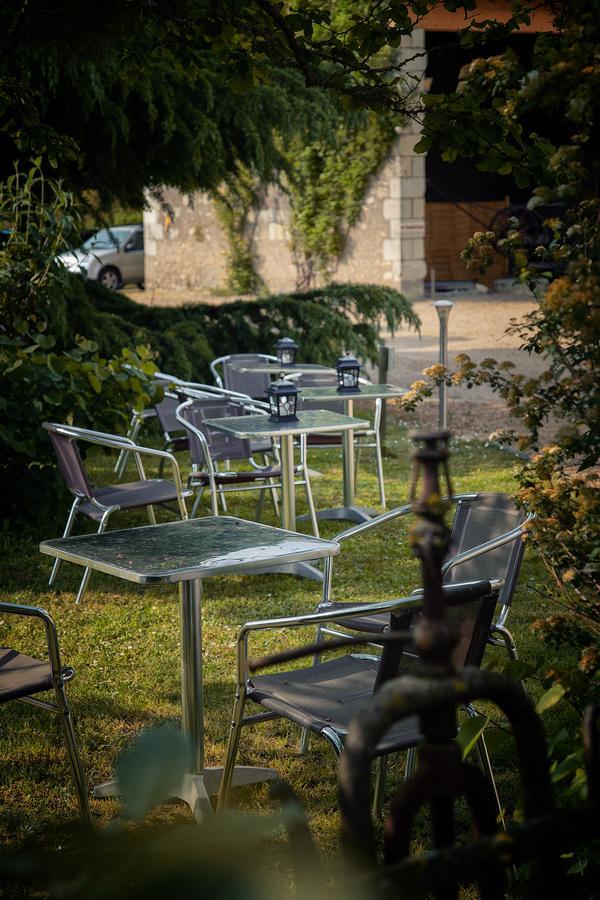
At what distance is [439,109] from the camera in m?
2.69

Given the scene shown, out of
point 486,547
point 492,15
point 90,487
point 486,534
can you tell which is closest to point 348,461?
point 90,487

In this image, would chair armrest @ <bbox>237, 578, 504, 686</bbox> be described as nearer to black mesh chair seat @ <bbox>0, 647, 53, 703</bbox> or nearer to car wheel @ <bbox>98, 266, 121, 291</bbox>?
black mesh chair seat @ <bbox>0, 647, 53, 703</bbox>

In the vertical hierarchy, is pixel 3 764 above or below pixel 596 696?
below

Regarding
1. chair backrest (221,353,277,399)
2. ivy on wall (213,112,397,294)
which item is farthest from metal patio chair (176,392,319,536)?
ivy on wall (213,112,397,294)

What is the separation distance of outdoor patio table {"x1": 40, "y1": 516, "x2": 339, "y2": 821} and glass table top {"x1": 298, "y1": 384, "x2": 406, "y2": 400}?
3254 mm

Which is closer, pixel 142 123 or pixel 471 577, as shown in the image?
pixel 471 577

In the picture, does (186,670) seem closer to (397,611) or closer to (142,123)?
(397,611)

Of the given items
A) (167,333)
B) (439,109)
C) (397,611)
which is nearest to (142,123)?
(167,333)

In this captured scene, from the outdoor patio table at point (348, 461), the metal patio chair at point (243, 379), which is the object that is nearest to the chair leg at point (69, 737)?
the outdoor patio table at point (348, 461)

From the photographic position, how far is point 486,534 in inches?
145

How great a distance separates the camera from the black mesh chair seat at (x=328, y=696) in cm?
256

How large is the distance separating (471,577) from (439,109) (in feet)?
5.41

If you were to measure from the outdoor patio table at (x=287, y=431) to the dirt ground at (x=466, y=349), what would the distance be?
116 centimetres

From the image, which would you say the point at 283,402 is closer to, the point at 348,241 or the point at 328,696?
the point at 328,696
